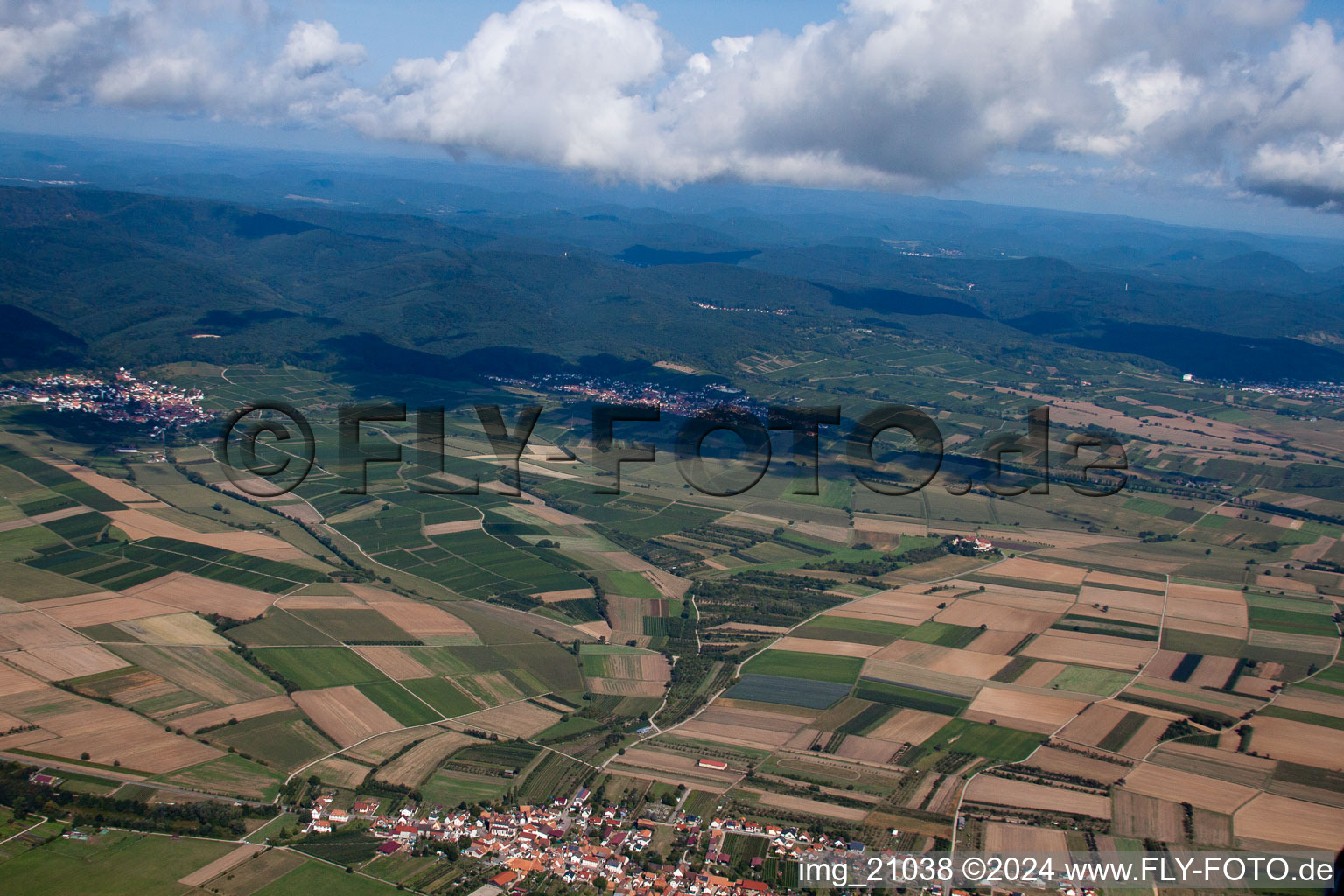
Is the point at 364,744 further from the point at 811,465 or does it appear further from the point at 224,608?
the point at 811,465

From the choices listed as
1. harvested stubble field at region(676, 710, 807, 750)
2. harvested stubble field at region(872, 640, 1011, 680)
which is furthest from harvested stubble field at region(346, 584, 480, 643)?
harvested stubble field at region(872, 640, 1011, 680)

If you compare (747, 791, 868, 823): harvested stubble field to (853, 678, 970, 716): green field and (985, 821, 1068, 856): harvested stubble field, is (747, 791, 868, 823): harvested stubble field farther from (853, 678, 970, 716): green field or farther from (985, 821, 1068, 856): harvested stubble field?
(853, 678, 970, 716): green field

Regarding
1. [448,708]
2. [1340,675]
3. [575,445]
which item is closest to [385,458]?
[575,445]

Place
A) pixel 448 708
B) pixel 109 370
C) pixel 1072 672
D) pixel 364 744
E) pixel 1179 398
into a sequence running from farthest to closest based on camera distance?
pixel 1179 398, pixel 109 370, pixel 1072 672, pixel 448 708, pixel 364 744

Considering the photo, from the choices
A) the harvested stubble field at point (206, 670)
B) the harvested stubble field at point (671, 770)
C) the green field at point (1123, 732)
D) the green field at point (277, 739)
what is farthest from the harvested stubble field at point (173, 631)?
the green field at point (1123, 732)

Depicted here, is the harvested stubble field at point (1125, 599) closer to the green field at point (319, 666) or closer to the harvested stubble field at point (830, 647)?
the harvested stubble field at point (830, 647)

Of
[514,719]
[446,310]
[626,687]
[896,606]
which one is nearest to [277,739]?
[514,719]
